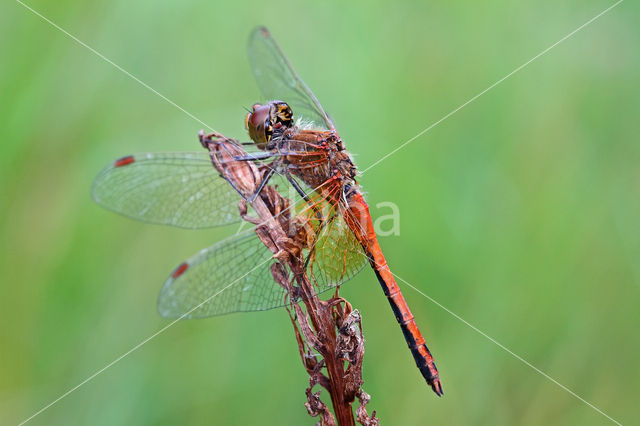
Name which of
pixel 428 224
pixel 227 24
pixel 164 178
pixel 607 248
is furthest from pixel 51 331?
pixel 607 248

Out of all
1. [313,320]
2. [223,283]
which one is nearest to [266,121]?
[223,283]

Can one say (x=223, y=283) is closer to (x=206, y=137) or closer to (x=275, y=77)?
(x=206, y=137)

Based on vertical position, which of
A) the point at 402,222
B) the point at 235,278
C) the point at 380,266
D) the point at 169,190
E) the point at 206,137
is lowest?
the point at 380,266

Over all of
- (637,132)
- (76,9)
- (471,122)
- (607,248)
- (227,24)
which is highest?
(76,9)

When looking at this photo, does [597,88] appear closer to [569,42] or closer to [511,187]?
[569,42]

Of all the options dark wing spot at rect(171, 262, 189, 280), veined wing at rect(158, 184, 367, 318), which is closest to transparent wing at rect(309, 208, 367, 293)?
veined wing at rect(158, 184, 367, 318)
